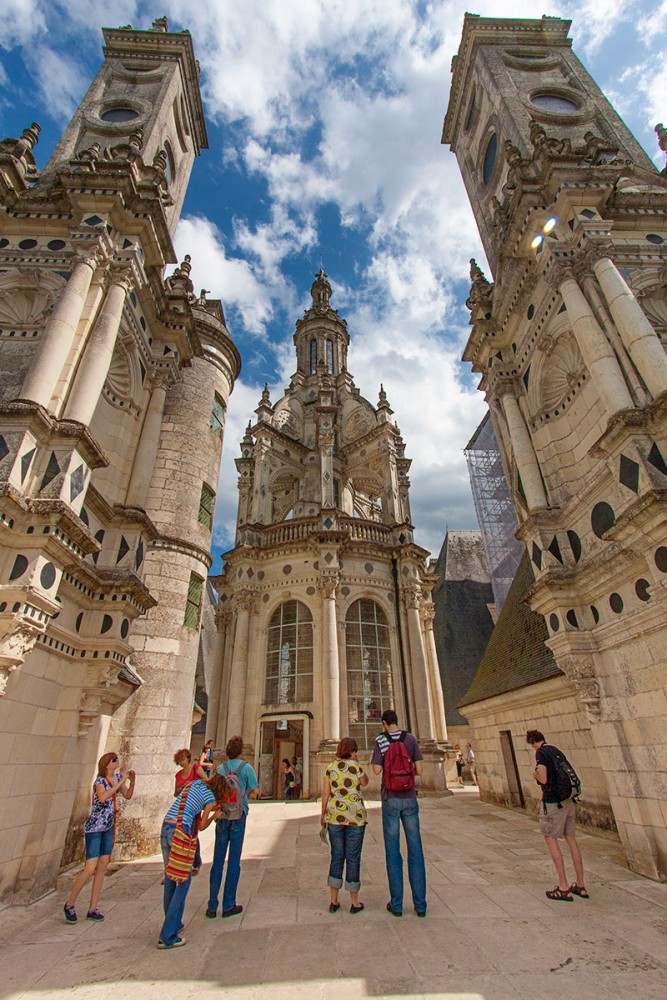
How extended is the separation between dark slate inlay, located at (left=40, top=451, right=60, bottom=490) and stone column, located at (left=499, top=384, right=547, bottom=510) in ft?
26.4

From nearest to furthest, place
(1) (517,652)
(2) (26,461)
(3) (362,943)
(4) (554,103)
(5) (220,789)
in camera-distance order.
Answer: (3) (362,943) < (5) (220,789) < (2) (26,461) < (1) (517,652) < (4) (554,103)

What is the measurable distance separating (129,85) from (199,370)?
8721 mm

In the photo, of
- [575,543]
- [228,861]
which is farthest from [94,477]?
Result: [575,543]

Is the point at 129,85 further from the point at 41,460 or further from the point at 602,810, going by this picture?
the point at 602,810

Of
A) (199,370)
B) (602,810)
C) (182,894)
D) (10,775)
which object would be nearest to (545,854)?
(602,810)

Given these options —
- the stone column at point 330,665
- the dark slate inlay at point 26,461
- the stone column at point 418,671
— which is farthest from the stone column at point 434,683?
the dark slate inlay at point 26,461

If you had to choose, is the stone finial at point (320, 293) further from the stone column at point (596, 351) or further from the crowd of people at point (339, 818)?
the crowd of people at point (339, 818)

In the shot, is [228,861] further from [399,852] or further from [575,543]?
[575,543]

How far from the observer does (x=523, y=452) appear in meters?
9.75

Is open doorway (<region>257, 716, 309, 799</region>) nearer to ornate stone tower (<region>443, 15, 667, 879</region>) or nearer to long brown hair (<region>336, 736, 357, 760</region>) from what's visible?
ornate stone tower (<region>443, 15, 667, 879</region>)

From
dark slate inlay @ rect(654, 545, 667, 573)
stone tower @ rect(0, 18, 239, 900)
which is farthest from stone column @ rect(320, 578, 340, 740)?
dark slate inlay @ rect(654, 545, 667, 573)

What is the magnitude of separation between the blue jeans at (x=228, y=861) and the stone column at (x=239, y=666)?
44.0 feet

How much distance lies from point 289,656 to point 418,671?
516 cm

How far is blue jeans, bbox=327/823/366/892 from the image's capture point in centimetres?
482
